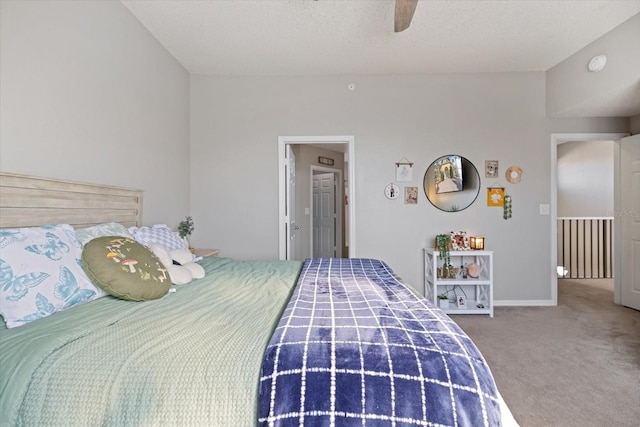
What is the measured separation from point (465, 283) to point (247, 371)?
299cm

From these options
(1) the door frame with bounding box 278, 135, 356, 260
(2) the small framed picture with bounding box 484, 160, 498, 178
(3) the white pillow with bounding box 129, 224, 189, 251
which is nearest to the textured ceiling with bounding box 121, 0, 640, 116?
(1) the door frame with bounding box 278, 135, 356, 260

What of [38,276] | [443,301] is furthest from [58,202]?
[443,301]

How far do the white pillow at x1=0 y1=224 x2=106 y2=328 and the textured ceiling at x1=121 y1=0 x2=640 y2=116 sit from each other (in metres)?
2.09

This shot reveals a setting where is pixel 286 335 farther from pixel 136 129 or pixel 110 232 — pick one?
pixel 136 129

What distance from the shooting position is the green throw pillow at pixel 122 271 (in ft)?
4.53

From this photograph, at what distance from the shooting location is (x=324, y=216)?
21.2 ft

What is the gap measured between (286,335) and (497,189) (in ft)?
11.5

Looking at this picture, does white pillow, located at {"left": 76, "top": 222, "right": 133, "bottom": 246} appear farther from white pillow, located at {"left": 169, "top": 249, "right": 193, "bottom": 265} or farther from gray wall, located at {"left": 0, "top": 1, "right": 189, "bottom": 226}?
gray wall, located at {"left": 0, "top": 1, "right": 189, "bottom": 226}

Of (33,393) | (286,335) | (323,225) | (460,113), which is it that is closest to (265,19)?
(460,113)

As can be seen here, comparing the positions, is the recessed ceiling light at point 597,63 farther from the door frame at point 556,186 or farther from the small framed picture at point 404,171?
the small framed picture at point 404,171

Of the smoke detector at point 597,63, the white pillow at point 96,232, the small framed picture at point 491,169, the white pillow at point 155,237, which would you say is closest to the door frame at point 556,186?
the small framed picture at point 491,169

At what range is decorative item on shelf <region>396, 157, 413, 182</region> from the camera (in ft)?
12.0

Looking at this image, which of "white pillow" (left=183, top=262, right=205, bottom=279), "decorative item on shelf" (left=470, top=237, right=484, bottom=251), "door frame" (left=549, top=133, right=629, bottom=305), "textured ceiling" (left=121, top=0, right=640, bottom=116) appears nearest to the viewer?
"white pillow" (left=183, top=262, right=205, bottom=279)

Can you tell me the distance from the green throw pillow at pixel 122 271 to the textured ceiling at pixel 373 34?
81.0 inches
